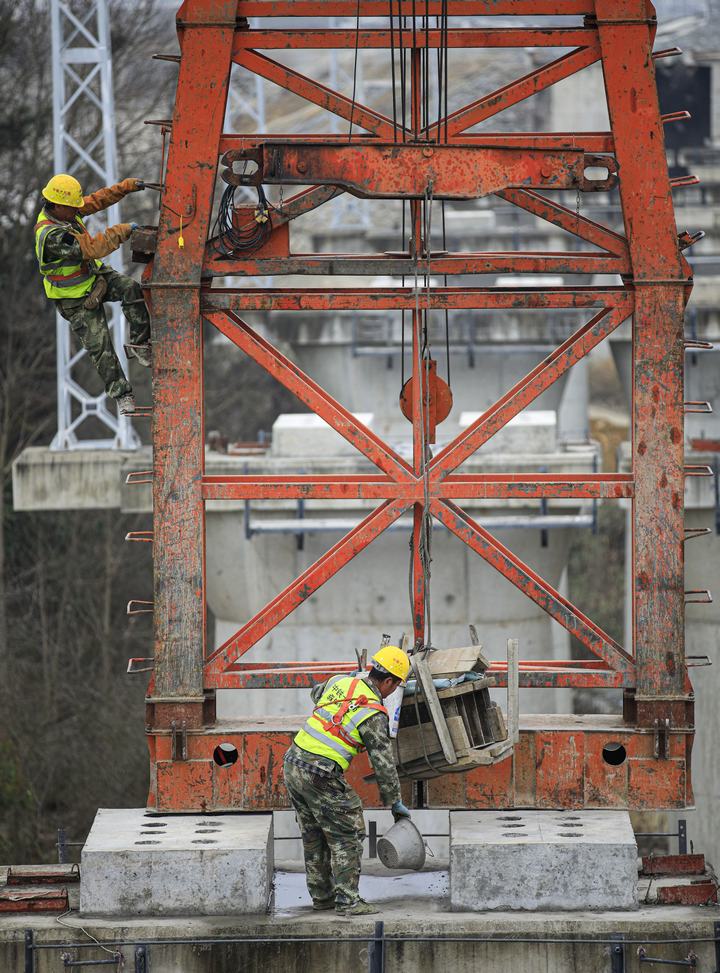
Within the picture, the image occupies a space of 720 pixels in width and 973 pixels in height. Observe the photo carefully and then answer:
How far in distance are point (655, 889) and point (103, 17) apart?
16988mm

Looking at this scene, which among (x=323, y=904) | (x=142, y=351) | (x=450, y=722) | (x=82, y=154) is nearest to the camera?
(x=323, y=904)

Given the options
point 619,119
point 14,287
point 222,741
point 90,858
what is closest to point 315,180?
point 619,119

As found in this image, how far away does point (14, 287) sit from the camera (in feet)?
118

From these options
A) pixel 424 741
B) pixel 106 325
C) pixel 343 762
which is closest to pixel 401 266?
pixel 106 325

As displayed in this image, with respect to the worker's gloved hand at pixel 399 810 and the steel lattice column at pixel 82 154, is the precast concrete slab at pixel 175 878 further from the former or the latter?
the steel lattice column at pixel 82 154

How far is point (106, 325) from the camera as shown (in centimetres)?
1263

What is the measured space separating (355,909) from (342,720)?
118 centimetres

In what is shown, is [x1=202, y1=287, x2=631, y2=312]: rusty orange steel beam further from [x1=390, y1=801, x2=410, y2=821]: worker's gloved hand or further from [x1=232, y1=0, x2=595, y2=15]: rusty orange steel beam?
[x1=390, y1=801, x2=410, y2=821]: worker's gloved hand

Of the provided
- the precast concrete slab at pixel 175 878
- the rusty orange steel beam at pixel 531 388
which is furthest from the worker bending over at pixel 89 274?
the precast concrete slab at pixel 175 878

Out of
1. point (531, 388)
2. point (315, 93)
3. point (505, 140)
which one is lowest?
point (531, 388)

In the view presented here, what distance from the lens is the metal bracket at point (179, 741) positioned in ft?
38.9

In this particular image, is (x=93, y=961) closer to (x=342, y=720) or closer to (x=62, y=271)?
(x=342, y=720)

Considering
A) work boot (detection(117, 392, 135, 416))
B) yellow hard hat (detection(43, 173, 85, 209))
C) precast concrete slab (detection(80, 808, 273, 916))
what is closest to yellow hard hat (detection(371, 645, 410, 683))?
precast concrete slab (detection(80, 808, 273, 916))

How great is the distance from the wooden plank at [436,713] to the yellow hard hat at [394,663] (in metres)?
0.33
